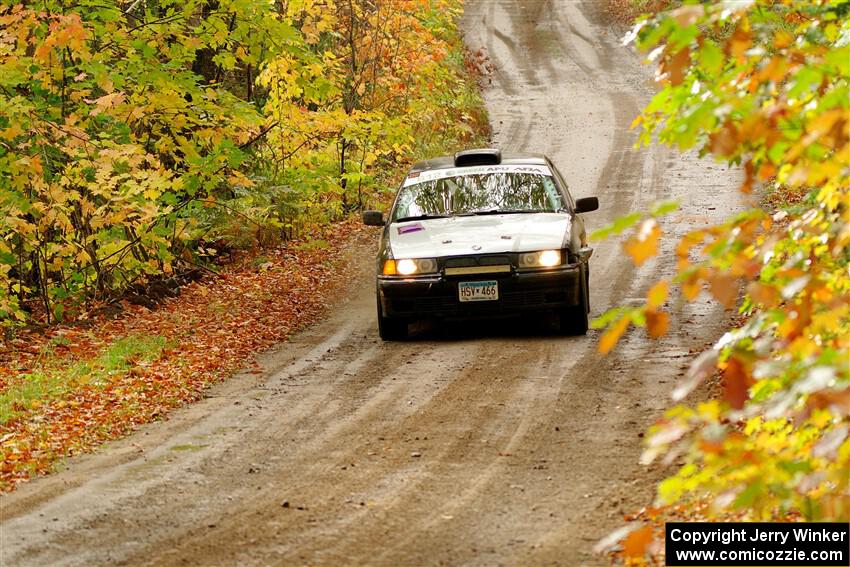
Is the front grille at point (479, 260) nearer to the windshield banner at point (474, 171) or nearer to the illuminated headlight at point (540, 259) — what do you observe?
the illuminated headlight at point (540, 259)

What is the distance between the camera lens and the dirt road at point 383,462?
5926mm

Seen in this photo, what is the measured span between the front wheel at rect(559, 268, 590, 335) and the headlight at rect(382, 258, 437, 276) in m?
1.43

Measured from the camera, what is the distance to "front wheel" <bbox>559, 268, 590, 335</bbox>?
447 inches

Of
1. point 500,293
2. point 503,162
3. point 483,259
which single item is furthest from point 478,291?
point 503,162

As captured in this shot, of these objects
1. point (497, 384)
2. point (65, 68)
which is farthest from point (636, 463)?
point (65, 68)

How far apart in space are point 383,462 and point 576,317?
436 centimetres

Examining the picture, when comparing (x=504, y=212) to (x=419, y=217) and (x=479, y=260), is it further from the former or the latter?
(x=479, y=260)

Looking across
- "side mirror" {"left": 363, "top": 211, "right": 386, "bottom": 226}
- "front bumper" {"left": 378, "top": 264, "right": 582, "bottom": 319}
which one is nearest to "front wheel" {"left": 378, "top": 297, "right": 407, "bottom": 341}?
"front bumper" {"left": 378, "top": 264, "right": 582, "bottom": 319}

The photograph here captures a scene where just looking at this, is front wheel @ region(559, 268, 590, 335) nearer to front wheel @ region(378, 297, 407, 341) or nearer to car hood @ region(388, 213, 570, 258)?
car hood @ region(388, 213, 570, 258)

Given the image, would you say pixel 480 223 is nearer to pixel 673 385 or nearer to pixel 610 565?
pixel 673 385

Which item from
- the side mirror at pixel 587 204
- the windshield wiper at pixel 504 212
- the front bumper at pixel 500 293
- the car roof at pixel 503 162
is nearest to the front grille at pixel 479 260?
the front bumper at pixel 500 293

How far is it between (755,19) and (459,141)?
2146 cm
